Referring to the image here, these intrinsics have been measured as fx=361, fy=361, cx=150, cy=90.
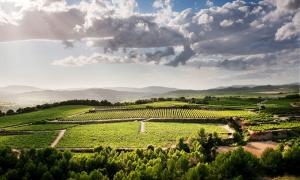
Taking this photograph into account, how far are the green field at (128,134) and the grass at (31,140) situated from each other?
4.41m

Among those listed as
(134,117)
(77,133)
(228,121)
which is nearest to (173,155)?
(77,133)

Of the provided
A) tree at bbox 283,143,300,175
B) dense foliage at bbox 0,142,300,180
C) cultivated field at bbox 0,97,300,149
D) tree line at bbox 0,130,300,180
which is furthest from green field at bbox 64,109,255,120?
tree at bbox 283,143,300,175

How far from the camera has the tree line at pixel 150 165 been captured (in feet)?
184

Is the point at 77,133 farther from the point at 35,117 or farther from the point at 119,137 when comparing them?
the point at 35,117

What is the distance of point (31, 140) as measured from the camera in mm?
101438

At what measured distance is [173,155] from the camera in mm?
65812

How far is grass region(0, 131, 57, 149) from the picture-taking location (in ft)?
315

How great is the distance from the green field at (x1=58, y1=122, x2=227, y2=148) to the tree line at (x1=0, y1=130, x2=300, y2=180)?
765 inches

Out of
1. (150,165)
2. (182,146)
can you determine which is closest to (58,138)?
(182,146)

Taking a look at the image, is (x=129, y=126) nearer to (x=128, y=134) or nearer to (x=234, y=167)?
(x=128, y=134)

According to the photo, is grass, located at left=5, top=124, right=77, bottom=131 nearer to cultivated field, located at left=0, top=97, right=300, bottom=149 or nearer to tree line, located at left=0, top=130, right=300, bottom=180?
cultivated field, located at left=0, top=97, right=300, bottom=149

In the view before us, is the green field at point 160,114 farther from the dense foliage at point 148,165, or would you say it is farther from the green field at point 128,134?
the dense foliage at point 148,165

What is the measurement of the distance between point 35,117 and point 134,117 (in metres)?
43.7

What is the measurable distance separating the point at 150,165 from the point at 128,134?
44.4 m
